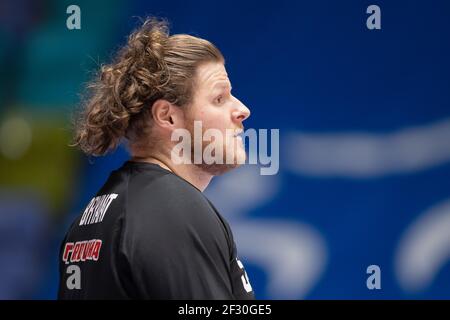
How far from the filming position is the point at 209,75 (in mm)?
1656

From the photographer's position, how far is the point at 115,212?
1.40m

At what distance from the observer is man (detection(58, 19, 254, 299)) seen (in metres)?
1.32

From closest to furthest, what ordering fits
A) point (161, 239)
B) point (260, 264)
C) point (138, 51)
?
point (161, 239) → point (138, 51) → point (260, 264)

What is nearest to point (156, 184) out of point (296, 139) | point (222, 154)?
point (222, 154)

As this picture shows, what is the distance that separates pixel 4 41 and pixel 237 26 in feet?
3.21

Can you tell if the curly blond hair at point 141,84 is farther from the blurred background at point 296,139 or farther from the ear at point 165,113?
the blurred background at point 296,139

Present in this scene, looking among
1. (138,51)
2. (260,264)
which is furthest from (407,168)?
(138,51)

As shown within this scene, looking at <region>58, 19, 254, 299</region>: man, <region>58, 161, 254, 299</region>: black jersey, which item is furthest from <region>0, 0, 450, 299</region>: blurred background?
<region>58, 161, 254, 299</region>: black jersey

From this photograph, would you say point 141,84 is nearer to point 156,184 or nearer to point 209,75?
point 209,75

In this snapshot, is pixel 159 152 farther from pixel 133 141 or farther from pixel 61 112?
pixel 61 112

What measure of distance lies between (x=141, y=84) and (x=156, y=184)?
31cm

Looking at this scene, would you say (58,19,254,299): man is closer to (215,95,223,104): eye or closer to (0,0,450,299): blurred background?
(215,95,223,104): eye

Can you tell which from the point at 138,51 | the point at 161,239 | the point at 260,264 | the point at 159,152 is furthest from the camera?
the point at 260,264

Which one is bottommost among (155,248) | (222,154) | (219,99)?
(155,248)
